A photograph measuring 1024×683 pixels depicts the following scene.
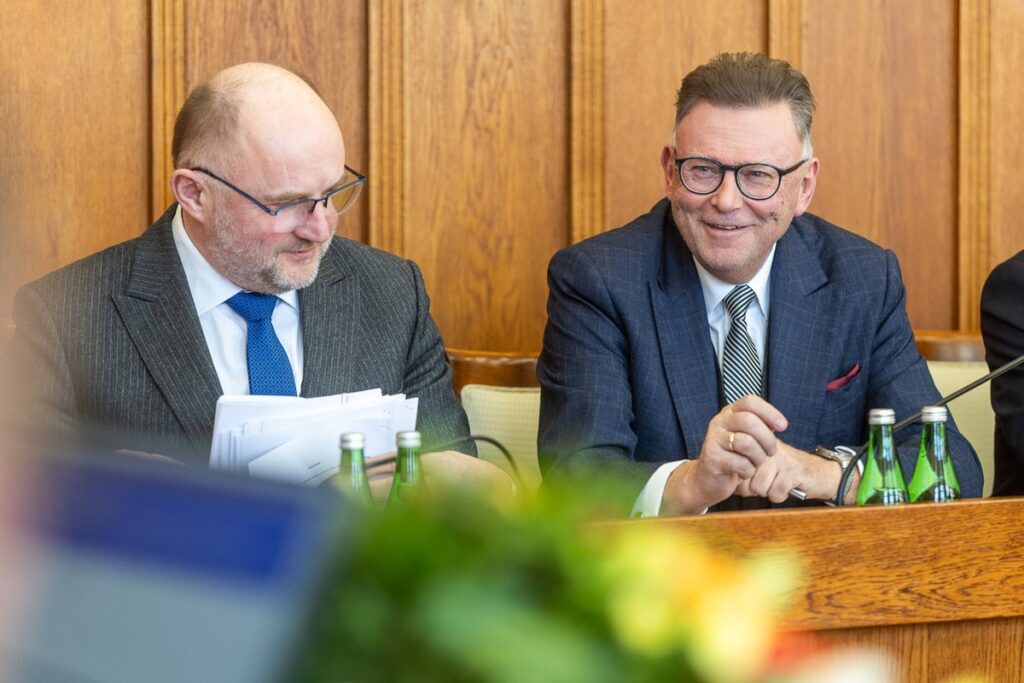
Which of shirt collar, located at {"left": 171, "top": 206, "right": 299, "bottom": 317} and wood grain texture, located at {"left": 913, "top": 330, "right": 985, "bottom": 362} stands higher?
shirt collar, located at {"left": 171, "top": 206, "right": 299, "bottom": 317}

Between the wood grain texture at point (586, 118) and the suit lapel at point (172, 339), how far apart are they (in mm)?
1284

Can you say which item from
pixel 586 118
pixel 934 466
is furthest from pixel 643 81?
pixel 934 466

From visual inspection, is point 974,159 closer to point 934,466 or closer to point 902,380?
point 902,380

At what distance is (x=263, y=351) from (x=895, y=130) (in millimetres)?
2007

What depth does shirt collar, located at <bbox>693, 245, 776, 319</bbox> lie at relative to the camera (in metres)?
2.38

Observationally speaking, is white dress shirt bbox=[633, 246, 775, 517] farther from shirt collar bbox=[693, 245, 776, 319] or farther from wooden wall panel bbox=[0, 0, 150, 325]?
wooden wall panel bbox=[0, 0, 150, 325]

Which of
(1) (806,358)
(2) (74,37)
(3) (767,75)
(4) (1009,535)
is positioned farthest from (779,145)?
(2) (74,37)

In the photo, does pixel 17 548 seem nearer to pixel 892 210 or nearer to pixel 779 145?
pixel 779 145

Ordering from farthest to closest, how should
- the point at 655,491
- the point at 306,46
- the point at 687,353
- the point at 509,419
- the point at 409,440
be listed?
the point at 306,46 < the point at 509,419 < the point at 687,353 < the point at 655,491 < the point at 409,440

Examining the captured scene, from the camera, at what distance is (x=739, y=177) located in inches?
92.3

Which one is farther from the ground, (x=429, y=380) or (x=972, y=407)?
(x=429, y=380)

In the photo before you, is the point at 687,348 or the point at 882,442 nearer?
the point at 882,442

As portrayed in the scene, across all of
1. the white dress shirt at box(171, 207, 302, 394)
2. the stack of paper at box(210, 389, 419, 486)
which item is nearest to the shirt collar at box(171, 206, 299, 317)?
the white dress shirt at box(171, 207, 302, 394)

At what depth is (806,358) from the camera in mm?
2314
